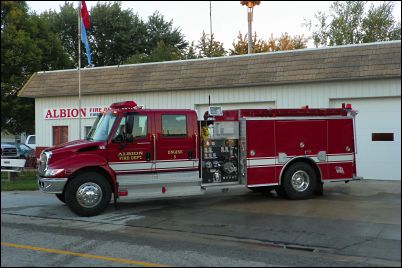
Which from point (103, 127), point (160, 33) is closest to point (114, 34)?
point (160, 33)

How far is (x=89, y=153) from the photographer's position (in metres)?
10.9

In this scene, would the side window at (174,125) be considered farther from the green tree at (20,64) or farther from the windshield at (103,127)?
the green tree at (20,64)

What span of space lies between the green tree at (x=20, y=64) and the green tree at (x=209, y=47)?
43.1 ft

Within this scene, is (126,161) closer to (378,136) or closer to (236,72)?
(236,72)

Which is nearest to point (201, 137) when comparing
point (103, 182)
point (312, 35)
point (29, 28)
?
point (103, 182)

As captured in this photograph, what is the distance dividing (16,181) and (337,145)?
11669 millimetres

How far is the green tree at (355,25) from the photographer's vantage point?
30266 mm

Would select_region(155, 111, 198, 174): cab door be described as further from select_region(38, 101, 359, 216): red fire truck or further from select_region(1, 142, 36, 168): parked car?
select_region(1, 142, 36, 168): parked car

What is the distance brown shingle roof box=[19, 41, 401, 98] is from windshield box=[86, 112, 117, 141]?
273 inches

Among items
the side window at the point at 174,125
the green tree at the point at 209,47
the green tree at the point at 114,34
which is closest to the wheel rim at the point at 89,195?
the side window at the point at 174,125

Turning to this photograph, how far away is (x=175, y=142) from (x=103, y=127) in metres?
1.67

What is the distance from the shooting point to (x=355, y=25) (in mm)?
33031

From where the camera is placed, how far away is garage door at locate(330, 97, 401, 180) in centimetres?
1540

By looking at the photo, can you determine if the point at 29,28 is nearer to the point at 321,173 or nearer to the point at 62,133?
the point at 62,133
